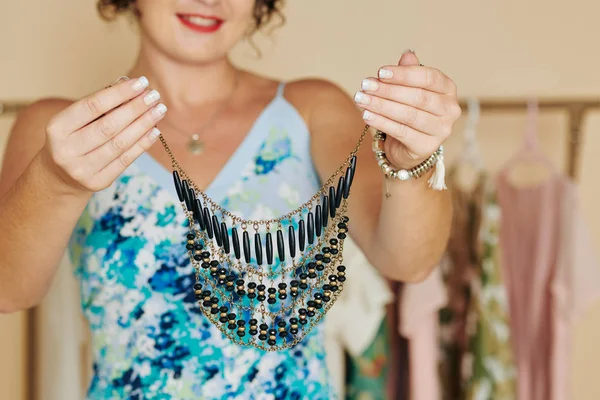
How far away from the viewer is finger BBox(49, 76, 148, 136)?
75 cm

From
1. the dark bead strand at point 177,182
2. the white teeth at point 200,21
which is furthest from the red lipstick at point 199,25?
the dark bead strand at point 177,182

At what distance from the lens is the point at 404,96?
762mm

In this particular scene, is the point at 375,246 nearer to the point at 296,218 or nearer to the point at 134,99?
the point at 296,218

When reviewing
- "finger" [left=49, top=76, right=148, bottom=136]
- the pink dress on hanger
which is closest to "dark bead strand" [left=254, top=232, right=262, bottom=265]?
"finger" [left=49, top=76, right=148, bottom=136]

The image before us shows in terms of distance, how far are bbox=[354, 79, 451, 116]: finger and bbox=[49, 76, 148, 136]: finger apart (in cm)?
21

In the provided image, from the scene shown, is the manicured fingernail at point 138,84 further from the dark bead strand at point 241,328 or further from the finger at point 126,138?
the dark bead strand at point 241,328

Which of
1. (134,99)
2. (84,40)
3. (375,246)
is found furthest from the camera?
(84,40)

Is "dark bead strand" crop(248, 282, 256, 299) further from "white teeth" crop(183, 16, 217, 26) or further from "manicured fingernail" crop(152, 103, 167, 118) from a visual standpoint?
"white teeth" crop(183, 16, 217, 26)

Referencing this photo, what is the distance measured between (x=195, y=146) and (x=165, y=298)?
209 mm

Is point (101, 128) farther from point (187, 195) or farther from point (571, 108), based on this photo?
point (571, 108)

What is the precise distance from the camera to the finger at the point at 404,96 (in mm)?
759

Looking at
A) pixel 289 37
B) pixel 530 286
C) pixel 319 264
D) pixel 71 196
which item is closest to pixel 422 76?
pixel 319 264

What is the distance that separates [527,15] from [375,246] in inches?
40.0

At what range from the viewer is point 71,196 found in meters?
0.82
